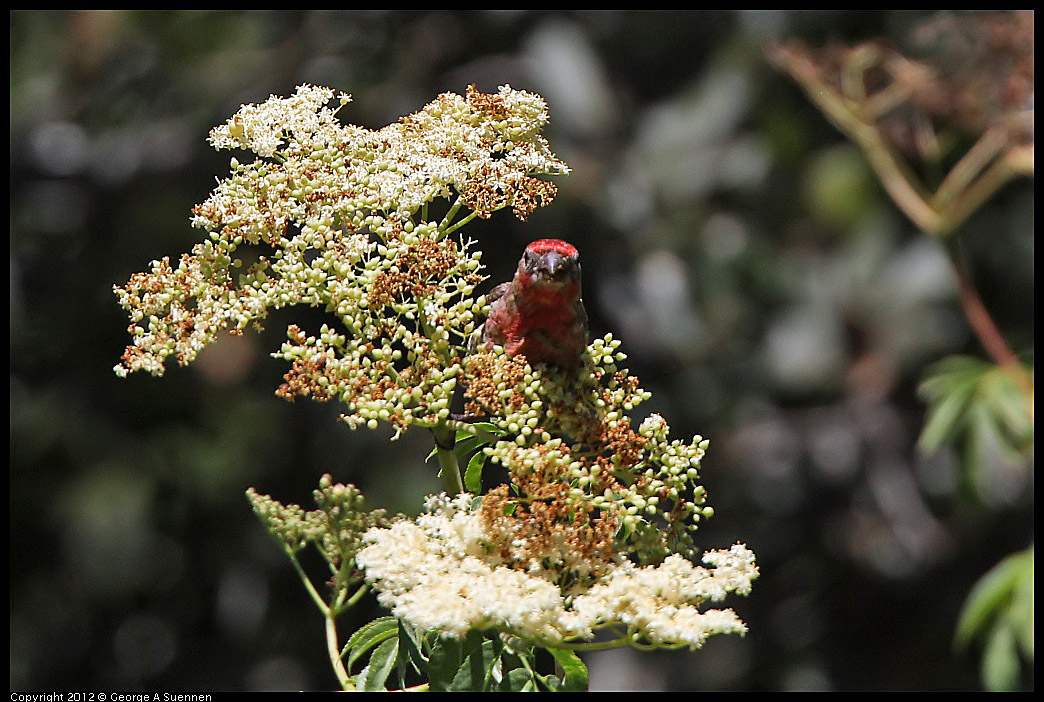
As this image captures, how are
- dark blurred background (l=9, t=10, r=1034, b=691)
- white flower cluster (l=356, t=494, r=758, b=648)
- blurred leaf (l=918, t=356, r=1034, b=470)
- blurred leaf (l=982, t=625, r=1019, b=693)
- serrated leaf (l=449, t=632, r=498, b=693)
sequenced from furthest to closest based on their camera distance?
dark blurred background (l=9, t=10, r=1034, b=691)
blurred leaf (l=982, t=625, r=1019, b=693)
blurred leaf (l=918, t=356, r=1034, b=470)
serrated leaf (l=449, t=632, r=498, b=693)
white flower cluster (l=356, t=494, r=758, b=648)

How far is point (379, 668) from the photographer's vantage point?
1.16 meters

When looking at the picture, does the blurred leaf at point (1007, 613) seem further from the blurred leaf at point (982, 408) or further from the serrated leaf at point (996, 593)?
the blurred leaf at point (982, 408)

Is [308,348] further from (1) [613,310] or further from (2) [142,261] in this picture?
(2) [142,261]

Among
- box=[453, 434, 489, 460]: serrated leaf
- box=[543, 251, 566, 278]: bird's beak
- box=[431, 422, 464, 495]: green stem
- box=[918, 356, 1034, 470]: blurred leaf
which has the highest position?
box=[918, 356, 1034, 470]: blurred leaf

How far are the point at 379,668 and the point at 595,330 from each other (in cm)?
317

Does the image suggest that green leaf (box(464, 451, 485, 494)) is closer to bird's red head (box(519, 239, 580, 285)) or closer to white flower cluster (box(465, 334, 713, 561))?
white flower cluster (box(465, 334, 713, 561))

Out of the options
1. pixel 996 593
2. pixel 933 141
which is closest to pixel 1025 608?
pixel 996 593

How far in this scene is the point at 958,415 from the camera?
2.57m

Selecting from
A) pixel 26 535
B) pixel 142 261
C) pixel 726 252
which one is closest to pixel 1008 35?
pixel 726 252

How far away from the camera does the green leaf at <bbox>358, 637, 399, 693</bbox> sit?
1153mm

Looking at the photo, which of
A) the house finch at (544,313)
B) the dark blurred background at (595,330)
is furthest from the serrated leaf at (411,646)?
the dark blurred background at (595,330)

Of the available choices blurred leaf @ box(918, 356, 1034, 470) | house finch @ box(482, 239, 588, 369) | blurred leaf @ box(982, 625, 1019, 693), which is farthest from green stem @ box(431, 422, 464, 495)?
blurred leaf @ box(982, 625, 1019, 693)

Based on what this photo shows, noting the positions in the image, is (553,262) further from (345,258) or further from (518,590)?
(518,590)

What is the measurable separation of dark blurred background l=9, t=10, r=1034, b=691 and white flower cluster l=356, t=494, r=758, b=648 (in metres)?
3.05
